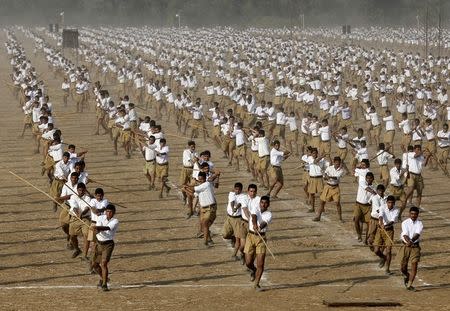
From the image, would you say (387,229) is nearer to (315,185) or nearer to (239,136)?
(315,185)

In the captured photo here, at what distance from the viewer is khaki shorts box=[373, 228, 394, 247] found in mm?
19188

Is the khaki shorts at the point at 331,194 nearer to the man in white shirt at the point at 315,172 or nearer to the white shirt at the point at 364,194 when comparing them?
the man in white shirt at the point at 315,172

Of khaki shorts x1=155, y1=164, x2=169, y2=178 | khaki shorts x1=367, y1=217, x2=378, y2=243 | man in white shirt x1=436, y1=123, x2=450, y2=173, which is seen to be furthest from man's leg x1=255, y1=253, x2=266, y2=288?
man in white shirt x1=436, y1=123, x2=450, y2=173

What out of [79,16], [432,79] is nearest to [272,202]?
[432,79]

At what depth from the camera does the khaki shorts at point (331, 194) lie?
23.8 metres

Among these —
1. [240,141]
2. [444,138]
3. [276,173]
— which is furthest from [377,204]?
[444,138]

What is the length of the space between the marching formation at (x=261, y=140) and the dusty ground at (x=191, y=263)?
0.39 metres

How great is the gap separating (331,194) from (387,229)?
4.46 metres

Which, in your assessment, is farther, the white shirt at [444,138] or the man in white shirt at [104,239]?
the white shirt at [444,138]

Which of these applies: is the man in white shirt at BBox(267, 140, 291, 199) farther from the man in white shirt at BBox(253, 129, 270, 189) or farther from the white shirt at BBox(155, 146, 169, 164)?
the white shirt at BBox(155, 146, 169, 164)

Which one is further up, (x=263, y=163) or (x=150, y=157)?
(x=150, y=157)

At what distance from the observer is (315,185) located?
25.0 metres

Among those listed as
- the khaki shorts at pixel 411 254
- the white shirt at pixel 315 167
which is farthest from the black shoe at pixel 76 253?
the white shirt at pixel 315 167

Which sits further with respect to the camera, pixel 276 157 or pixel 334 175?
pixel 276 157
